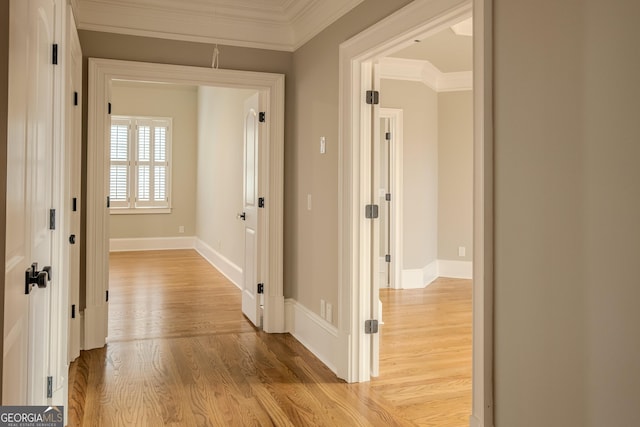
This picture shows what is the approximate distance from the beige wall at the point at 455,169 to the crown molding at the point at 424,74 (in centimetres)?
12

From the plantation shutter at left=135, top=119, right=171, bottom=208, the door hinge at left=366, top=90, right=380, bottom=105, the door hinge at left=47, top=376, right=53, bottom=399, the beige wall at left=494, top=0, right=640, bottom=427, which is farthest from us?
Result: the plantation shutter at left=135, top=119, right=171, bottom=208

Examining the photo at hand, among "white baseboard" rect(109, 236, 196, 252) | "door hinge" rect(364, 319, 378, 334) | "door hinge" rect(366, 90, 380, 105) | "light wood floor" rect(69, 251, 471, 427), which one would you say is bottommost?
"light wood floor" rect(69, 251, 471, 427)

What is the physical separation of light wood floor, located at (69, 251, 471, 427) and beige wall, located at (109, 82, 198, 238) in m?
4.41

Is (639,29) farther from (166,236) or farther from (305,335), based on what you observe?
(166,236)

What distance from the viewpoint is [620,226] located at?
1.61 m

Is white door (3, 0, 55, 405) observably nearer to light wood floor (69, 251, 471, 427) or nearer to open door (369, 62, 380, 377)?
light wood floor (69, 251, 471, 427)

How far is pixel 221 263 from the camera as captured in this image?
772 centimetres

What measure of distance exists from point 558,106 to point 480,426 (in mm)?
1330

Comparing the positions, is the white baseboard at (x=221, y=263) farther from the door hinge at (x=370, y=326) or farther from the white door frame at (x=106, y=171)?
the door hinge at (x=370, y=326)

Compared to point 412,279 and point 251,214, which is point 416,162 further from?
point 251,214

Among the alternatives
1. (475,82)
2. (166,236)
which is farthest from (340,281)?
(166,236)

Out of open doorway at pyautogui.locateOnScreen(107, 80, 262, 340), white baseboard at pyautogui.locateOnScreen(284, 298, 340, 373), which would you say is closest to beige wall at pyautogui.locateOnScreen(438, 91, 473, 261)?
white baseboard at pyautogui.locateOnScreen(284, 298, 340, 373)

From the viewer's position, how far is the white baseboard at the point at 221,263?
6.74 m

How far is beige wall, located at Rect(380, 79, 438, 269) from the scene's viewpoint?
6523 millimetres
